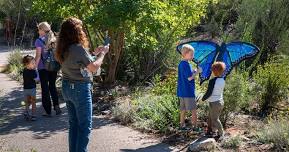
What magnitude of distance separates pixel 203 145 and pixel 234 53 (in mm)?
1754

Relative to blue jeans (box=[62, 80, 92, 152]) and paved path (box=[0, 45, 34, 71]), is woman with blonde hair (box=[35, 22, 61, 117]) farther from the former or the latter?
paved path (box=[0, 45, 34, 71])

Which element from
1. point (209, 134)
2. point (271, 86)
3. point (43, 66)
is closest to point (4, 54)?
point (43, 66)

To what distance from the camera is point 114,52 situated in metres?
10.8

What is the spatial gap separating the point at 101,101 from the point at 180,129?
2827 mm

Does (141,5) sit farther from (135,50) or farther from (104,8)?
(135,50)

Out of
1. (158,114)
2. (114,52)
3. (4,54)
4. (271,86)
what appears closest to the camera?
(158,114)

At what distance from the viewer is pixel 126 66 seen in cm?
1167

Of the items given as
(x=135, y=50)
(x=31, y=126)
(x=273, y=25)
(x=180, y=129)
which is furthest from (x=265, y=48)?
(x=31, y=126)

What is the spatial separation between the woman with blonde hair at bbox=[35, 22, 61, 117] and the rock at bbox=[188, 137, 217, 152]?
127 inches

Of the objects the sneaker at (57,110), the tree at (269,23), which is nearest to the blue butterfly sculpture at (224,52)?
the sneaker at (57,110)

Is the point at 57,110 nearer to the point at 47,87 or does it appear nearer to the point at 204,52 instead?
the point at 47,87

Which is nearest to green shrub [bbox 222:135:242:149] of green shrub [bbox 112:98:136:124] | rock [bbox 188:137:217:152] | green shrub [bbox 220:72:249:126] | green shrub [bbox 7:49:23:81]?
rock [bbox 188:137:217:152]

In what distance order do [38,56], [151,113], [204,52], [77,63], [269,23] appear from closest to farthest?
[77,63]
[204,52]
[151,113]
[38,56]
[269,23]

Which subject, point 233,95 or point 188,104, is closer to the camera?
point 188,104
